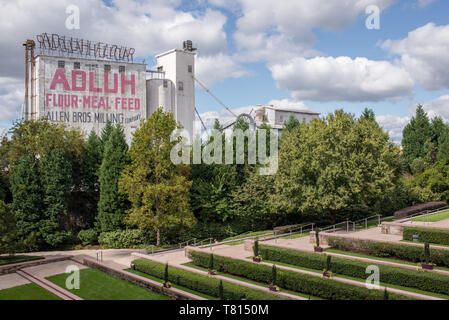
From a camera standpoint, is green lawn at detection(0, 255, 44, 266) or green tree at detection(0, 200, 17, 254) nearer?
green tree at detection(0, 200, 17, 254)

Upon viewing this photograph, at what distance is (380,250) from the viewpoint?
2020cm

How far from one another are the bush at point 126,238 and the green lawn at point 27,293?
8685 millimetres

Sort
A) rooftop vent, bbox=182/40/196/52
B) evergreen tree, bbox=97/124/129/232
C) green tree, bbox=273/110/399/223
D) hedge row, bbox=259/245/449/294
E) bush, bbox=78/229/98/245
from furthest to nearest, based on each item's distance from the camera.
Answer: rooftop vent, bbox=182/40/196/52, bush, bbox=78/229/98/245, evergreen tree, bbox=97/124/129/232, green tree, bbox=273/110/399/223, hedge row, bbox=259/245/449/294

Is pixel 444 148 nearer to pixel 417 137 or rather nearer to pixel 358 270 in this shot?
pixel 417 137

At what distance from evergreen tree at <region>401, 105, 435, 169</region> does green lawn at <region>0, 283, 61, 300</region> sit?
4493 centimetres

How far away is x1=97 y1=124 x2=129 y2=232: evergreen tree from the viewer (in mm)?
29641

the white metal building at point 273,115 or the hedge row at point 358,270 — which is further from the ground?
the white metal building at point 273,115

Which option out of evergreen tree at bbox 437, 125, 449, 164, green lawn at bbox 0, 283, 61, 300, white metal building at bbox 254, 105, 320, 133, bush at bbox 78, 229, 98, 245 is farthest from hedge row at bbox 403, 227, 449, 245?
white metal building at bbox 254, 105, 320, 133

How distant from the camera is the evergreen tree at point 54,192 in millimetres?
28516

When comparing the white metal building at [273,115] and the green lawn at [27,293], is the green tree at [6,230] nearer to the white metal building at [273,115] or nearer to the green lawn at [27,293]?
the green lawn at [27,293]

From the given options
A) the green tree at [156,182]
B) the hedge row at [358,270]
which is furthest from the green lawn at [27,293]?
the hedge row at [358,270]

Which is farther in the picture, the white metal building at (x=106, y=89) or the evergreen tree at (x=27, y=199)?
the white metal building at (x=106, y=89)

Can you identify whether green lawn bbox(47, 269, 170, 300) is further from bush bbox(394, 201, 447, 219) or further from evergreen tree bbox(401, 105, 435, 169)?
evergreen tree bbox(401, 105, 435, 169)
